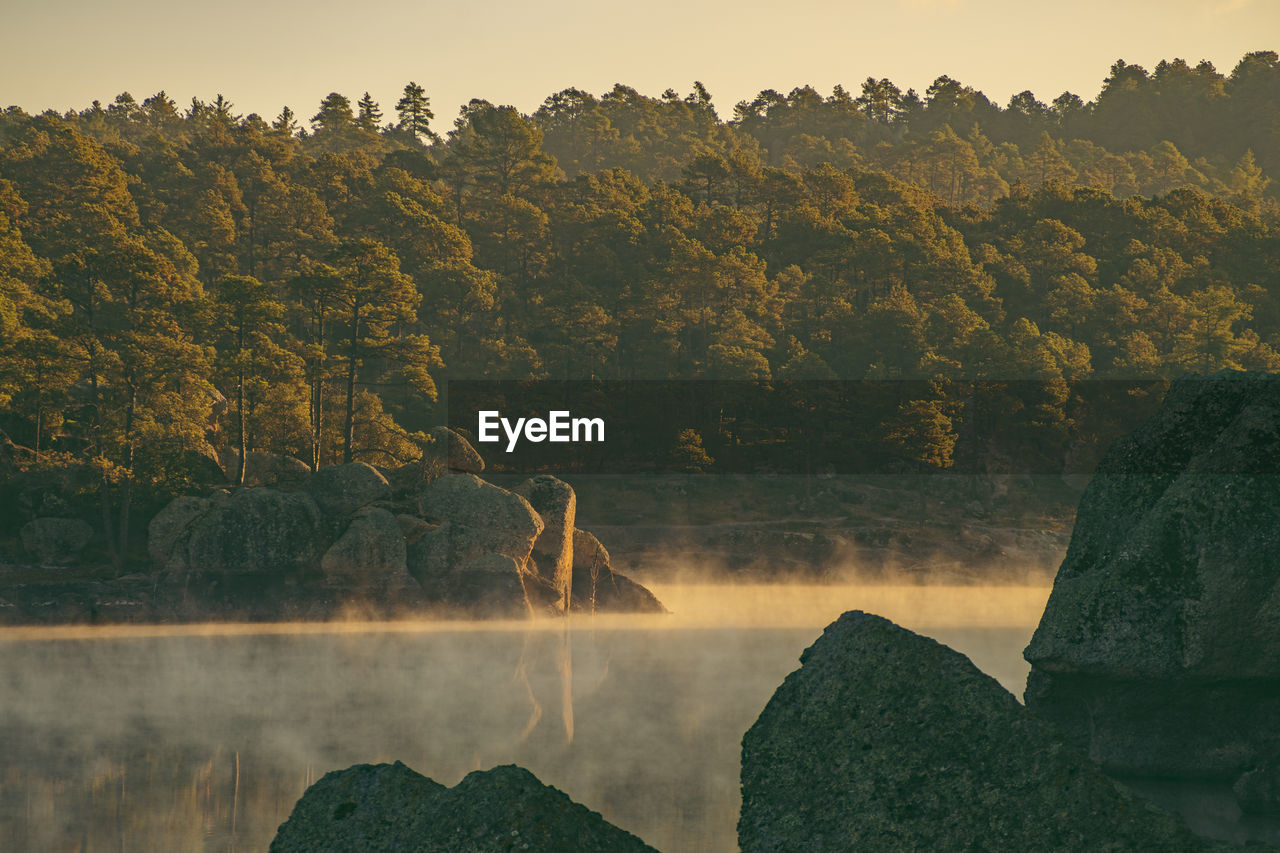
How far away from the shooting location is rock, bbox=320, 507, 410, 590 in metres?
37.7

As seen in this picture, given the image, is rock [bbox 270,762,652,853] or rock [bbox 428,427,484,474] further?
rock [bbox 428,427,484,474]

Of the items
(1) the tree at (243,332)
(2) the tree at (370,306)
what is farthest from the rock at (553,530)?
(2) the tree at (370,306)

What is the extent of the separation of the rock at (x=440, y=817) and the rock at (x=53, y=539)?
3680 cm

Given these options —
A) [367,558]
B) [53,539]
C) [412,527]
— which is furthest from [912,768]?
[53,539]

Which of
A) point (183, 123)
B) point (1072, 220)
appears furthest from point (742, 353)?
point (183, 123)

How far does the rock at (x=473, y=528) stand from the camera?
3850cm

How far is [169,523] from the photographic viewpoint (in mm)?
42375

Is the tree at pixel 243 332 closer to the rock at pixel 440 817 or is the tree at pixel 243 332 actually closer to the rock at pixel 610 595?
the rock at pixel 610 595

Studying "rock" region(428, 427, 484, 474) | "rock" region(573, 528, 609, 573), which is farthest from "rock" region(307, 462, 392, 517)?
"rock" region(573, 528, 609, 573)

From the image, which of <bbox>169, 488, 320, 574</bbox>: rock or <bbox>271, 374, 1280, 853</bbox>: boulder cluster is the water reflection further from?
<bbox>271, 374, 1280, 853</bbox>: boulder cluster

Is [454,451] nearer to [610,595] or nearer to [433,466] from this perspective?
[433,466]
